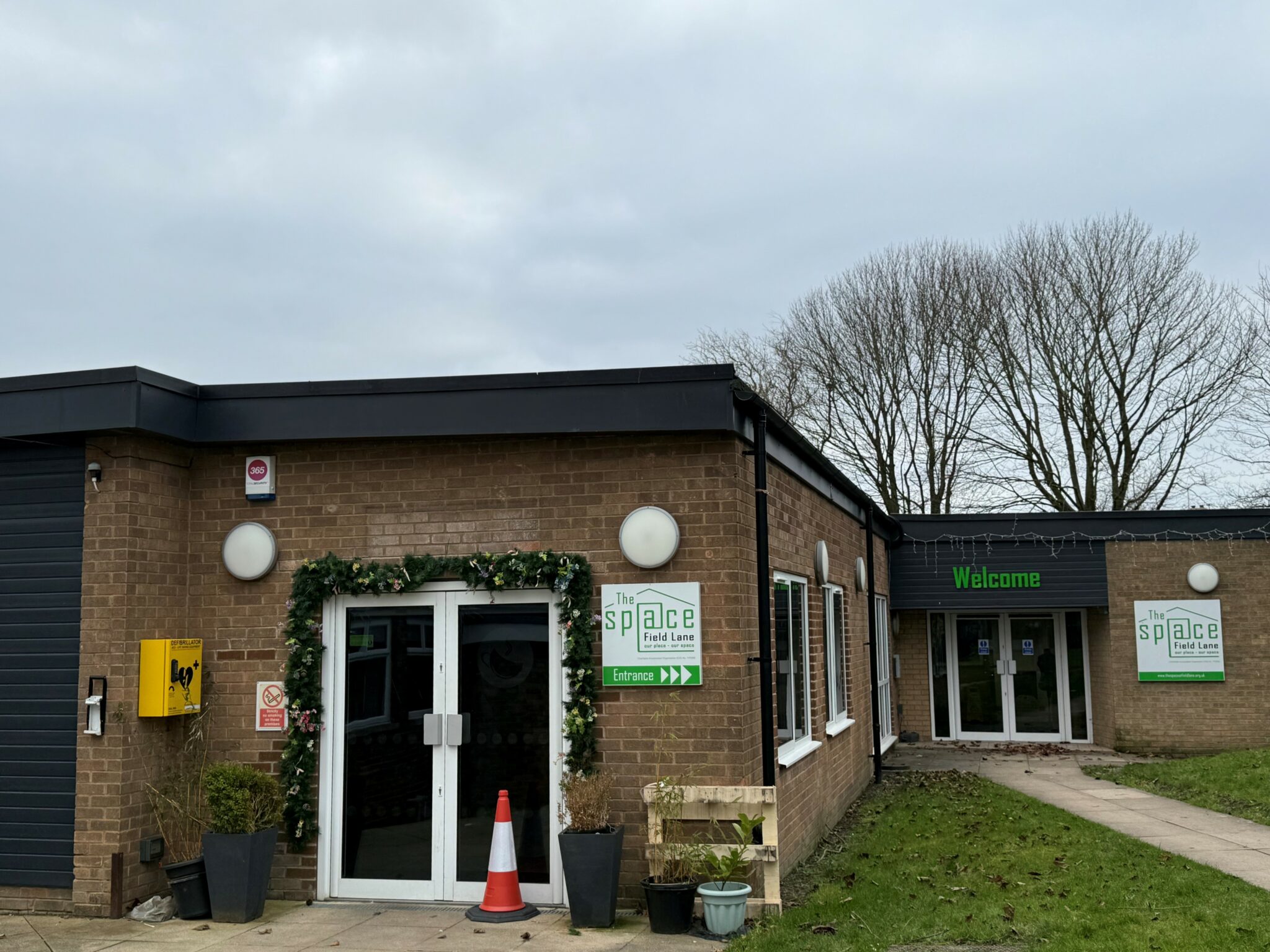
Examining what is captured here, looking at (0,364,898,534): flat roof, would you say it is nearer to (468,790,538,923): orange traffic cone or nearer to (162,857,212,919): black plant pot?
(468,790,538,923): orange traffic cone

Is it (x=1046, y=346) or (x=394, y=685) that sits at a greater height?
(x=1046, y=346)

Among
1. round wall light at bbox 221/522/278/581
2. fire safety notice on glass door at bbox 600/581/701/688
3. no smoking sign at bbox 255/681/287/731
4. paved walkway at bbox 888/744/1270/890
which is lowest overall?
paved walkway at bbox 888/744/1270/890

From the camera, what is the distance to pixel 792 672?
399 inches

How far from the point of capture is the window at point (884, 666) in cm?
1734

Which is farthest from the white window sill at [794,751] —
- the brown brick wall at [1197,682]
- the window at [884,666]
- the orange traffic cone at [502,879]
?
the brown brick wall at [1197,682]

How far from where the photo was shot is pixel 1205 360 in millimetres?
26922

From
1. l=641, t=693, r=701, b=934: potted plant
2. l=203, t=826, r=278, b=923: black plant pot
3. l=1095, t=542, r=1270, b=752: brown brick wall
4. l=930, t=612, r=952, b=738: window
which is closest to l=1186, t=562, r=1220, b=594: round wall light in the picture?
l=1095, t=542, r=1270, b=752: brown brick wall

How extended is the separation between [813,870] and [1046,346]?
21.2 meters

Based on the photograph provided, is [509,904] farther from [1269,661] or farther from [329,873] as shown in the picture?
[1269,661]

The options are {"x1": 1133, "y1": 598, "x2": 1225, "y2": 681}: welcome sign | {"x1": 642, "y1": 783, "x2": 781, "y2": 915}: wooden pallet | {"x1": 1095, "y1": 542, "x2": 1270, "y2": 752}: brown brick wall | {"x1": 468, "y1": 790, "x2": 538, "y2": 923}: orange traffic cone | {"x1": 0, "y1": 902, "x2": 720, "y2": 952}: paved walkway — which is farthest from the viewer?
{"x1": 1133, "y1": 598, "x2": 1225, "y2": 681}: welcome sign

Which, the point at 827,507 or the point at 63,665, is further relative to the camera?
the point at 827,507

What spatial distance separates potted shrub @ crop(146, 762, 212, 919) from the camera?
7.77 m

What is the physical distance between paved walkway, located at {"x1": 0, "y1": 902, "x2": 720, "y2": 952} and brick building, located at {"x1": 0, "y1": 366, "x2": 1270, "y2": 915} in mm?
309

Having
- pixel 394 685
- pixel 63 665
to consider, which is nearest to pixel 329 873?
pixel 394 685
